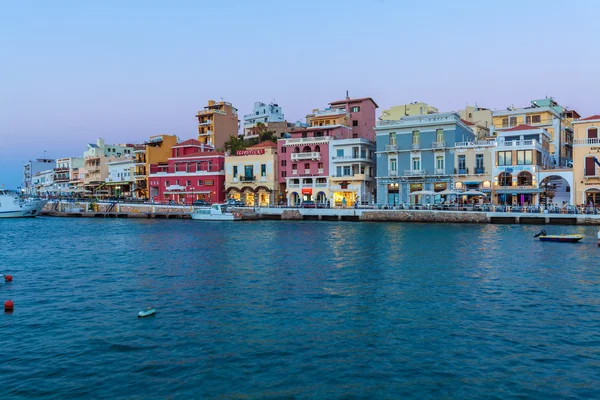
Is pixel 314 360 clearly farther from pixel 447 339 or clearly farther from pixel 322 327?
pixel 447 339

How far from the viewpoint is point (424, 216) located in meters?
53.5

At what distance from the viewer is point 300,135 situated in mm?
72438

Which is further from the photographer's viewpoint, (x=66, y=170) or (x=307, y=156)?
(x=66, y=170)

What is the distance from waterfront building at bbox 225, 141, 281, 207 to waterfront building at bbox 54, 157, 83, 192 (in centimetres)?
5799

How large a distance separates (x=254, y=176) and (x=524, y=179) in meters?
38.3

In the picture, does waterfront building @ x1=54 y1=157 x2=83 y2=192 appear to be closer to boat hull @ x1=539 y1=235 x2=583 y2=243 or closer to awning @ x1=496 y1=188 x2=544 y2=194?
awning @ x1=496 y1=188 x2=544 y2=194

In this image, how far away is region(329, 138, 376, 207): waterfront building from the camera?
6612cm

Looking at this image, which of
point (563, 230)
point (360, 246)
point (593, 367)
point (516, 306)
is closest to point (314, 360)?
point (593, 367)

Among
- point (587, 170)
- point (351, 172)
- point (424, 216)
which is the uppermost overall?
point (351, 172)

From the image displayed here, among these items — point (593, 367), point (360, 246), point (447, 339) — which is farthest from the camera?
point (360, 246)

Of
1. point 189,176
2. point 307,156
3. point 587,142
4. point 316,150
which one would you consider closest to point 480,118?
point 587,142

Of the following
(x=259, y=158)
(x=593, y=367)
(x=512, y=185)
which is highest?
(x=259, y=158)

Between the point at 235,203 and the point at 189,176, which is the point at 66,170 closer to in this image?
the point at 189,176

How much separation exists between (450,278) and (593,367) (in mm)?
10150
